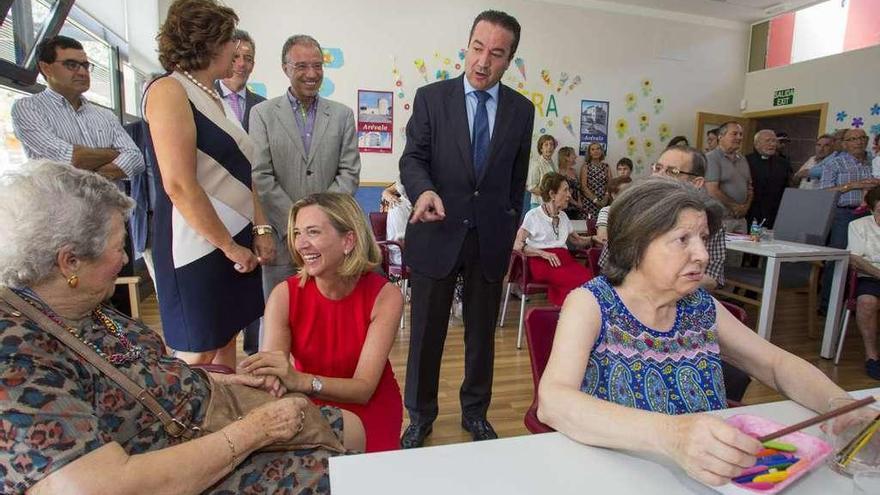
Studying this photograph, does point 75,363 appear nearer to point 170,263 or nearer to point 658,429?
point 170,263

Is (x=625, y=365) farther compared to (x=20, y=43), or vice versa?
(x=20, y=43)

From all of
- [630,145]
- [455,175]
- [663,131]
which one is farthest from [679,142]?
[663,131]

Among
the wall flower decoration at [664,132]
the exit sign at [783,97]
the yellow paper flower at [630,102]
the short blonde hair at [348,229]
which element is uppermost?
the exit sign at [783,97]

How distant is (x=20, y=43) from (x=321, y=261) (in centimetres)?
272

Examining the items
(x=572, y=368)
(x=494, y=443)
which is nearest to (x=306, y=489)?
(x=494, y=443)

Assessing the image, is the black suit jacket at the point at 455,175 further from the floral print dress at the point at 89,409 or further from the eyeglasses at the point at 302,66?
the floral print dress at the point at 89,409

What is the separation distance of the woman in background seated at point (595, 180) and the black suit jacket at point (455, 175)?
5362 mm

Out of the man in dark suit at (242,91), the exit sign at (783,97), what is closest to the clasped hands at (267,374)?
the man in dark suit at (242,91)

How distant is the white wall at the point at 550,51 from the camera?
6.73m

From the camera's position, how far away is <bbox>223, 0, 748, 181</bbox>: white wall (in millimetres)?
6734

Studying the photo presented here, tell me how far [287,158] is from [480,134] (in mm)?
945

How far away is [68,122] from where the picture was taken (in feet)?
9.63

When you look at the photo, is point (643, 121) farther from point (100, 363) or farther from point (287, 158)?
point (100, 363)

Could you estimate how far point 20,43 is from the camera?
3.00m
